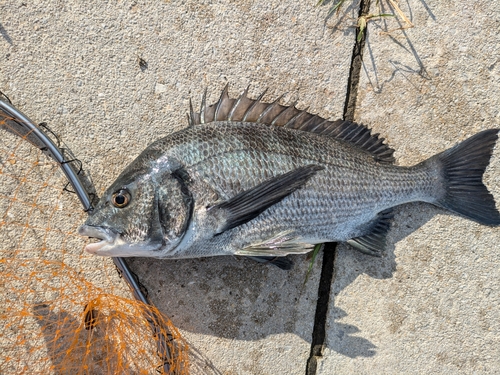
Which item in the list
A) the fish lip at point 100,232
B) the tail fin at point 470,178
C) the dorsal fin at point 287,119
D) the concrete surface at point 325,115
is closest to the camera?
the fish lip at point 100,232

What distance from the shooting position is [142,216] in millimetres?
1745

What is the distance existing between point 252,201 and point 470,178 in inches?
52.3

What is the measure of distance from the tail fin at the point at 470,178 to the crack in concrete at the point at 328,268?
0.63m

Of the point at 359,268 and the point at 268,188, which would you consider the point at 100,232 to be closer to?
the point at 268,188

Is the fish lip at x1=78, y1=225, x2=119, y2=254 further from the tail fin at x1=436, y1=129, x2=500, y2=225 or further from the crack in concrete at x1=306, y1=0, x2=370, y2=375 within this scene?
the tail fin at x1=436, y1=129, x2=500, y2=225

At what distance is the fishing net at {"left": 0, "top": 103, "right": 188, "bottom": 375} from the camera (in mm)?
2170

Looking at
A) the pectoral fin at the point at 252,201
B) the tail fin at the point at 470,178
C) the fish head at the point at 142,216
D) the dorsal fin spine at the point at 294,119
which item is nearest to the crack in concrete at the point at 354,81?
the dorsal fin spine at the point at 294,119

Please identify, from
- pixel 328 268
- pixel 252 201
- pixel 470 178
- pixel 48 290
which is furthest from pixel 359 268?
pixel 48 290

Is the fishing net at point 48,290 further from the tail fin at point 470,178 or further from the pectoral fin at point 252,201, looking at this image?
the tail fin at point 470,178

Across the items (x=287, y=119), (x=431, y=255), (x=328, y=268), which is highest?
(x=287, y=119)

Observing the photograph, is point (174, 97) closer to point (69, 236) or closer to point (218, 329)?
point (69, 236)

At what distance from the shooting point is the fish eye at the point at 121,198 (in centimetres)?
176

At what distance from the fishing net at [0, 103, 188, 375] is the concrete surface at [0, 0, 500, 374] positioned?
0.24m

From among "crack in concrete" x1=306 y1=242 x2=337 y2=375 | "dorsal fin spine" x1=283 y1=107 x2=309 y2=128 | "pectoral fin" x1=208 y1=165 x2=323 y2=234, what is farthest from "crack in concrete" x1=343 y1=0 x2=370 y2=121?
"crack in concrete" x1=306 y1=242 x2=337 y2=375
